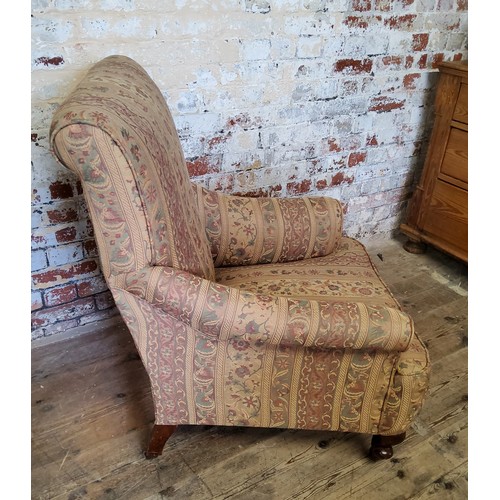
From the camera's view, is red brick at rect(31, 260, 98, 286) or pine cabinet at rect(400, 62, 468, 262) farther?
pine cabinet at rect(400, 62, 468, 262)

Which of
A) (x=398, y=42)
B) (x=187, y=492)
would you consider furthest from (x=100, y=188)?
(x=398, y=42)

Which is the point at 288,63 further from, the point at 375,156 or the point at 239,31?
the point at 375,156

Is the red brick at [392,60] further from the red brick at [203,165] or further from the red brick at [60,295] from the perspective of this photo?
the red brick at [60,295]

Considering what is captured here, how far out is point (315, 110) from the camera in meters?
1.88

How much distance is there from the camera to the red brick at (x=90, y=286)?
171 centimetres

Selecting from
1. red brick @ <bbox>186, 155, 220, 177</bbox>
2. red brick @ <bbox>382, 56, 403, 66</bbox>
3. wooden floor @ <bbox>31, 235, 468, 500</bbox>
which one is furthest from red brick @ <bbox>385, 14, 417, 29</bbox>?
Answer: wooden floor @ <bbox>31, 235, 468, 500</bbox>

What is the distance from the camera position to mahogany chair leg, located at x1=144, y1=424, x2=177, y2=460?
1.27 meters

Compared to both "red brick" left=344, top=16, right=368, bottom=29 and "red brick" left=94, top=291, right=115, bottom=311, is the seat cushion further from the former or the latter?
"red brick" left=344, top=16, right=368, bottom=29

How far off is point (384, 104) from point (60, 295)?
1.46m

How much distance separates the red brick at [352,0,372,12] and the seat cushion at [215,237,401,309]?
2.90 ft

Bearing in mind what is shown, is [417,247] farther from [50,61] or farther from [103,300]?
[50,61]

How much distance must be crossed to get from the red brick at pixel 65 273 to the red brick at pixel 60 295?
0.12 feet

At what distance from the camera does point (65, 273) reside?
1661 mm
